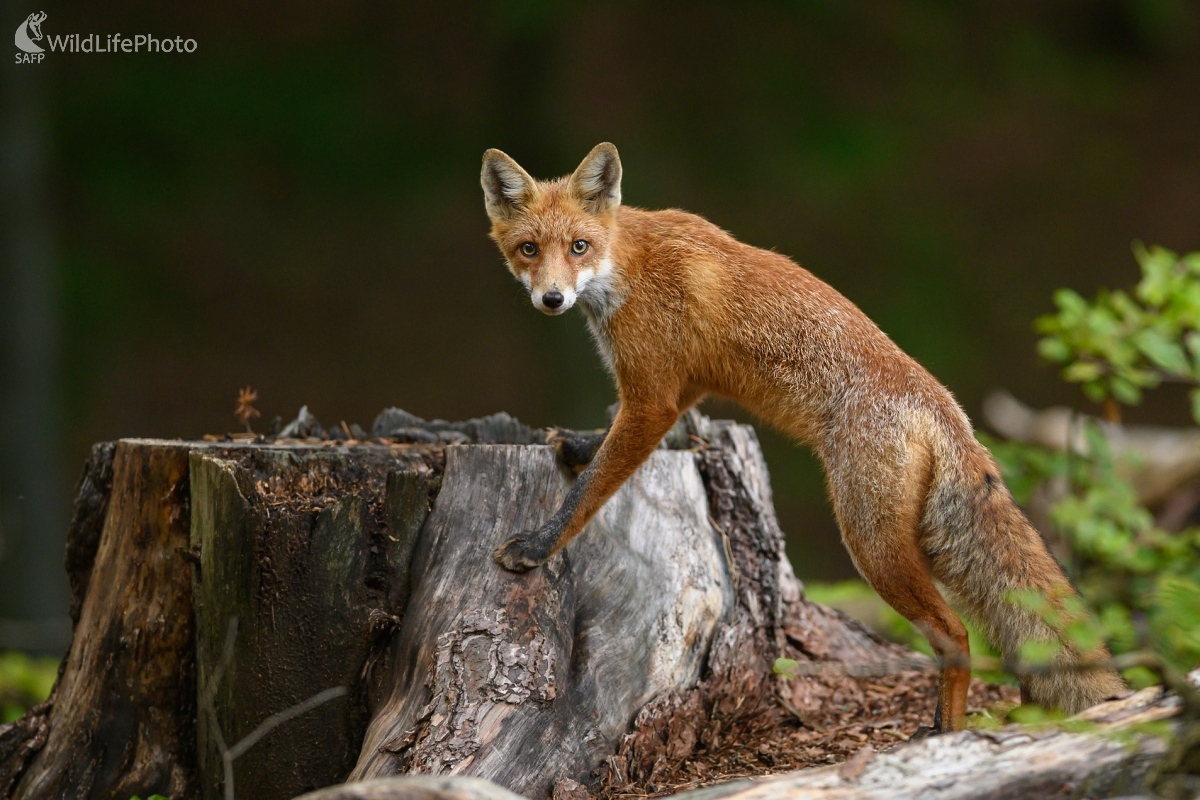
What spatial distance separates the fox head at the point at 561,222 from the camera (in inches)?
175

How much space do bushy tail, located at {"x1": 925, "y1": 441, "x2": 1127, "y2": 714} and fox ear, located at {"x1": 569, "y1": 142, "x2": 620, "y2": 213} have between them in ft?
6.56

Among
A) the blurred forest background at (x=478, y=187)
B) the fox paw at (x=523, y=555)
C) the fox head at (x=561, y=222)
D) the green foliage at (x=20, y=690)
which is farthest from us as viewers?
the blurred forest background at (x=478, y=187)

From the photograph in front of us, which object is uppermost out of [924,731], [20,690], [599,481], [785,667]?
[599,481]

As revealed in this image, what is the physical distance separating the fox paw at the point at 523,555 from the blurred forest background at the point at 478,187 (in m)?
7.53

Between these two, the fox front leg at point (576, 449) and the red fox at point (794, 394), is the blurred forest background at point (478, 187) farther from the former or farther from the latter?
the fox front leg at point (576, 449)

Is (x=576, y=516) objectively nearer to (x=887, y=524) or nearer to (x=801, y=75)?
(x=887, y=524)

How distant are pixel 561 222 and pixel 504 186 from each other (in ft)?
1.33

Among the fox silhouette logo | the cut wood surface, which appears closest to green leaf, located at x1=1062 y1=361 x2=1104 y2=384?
the cut wood surface

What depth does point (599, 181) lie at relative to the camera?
15.5 feet

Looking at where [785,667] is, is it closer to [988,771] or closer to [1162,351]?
[988,771]

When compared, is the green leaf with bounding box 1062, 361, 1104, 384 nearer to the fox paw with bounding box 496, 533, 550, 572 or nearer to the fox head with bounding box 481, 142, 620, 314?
the fox head with bounding box 481, 142, 620, 314

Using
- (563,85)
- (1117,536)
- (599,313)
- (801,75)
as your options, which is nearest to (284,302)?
(563,85)

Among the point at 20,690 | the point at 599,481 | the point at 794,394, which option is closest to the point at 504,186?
the point at 599,481

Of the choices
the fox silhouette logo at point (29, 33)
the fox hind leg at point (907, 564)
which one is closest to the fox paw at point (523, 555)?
the fox hind leg at point (907, 564)
